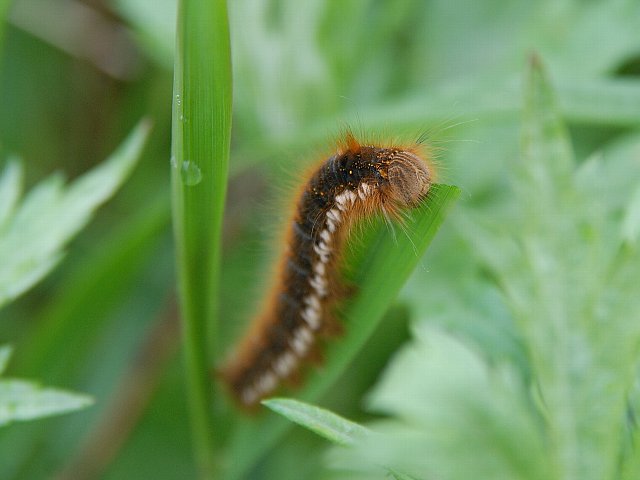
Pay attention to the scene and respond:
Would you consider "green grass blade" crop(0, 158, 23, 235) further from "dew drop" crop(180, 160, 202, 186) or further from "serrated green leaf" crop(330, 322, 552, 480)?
"serrated green leaf" crop(330, 322, 552, 480)

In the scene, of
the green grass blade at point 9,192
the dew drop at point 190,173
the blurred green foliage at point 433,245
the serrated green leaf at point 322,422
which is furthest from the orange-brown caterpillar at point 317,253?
the green grass blade at point 9,192

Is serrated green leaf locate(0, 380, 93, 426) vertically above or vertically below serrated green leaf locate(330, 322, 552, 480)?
below

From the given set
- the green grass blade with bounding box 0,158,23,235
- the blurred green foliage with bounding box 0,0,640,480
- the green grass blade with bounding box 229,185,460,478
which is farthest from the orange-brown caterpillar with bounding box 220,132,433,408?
the green grass blade with bounding box 0,158,23,235

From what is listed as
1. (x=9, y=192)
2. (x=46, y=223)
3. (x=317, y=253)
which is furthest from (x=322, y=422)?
(x=9, y=192)

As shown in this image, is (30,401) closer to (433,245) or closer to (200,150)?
(200,150)

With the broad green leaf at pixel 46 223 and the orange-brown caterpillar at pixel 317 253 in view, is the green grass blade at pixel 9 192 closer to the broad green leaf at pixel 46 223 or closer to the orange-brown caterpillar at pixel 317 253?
the broad green leaf at pixel 46 223
